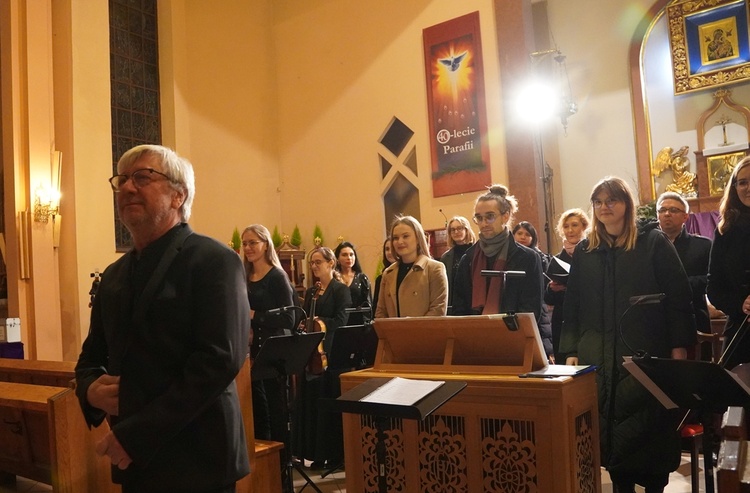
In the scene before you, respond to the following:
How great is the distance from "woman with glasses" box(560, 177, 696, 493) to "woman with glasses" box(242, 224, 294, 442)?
1.72 meters

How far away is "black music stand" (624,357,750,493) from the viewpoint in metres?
1.99

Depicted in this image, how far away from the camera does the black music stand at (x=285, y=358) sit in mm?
3441

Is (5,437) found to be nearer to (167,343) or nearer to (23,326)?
(167,343)

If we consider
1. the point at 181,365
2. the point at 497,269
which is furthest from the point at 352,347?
the point at 181,365

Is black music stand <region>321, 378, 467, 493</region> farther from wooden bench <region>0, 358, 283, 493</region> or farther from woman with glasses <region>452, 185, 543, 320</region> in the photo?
woman with glasses <region>452, 185, 543, 320</region>

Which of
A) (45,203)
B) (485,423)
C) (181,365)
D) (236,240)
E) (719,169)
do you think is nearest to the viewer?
(181,365)

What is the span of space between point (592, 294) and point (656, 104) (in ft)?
29.5

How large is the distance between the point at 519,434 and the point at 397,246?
170 cm

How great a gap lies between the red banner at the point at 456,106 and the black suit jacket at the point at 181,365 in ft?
25.0

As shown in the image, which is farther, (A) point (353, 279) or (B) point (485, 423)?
(A) point (353, 279)

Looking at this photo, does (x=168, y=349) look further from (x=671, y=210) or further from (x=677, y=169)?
(x=677, y=169)

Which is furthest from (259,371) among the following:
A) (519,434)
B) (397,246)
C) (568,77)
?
(568,77)

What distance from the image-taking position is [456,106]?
9.39 metres

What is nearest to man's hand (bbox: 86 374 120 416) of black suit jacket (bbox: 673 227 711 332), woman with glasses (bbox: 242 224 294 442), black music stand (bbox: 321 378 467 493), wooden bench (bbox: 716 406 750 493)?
black music stand (bbox: 321 378 467 493)
